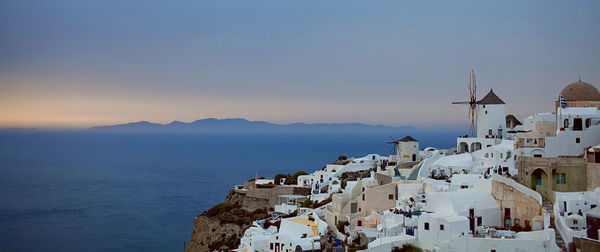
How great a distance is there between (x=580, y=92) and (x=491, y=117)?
240 inches

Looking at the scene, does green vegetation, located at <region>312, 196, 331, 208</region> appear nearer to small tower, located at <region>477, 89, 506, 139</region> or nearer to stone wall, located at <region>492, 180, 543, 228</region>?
small tower, located at <region>477, 89, 506, 139</region>

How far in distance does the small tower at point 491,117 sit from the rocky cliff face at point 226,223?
15.9 metres

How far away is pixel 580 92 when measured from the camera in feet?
98.4

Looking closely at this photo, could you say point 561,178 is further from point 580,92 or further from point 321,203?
point 321,203

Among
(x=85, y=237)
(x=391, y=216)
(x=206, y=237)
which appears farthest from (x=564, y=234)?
(x=85, y=237)

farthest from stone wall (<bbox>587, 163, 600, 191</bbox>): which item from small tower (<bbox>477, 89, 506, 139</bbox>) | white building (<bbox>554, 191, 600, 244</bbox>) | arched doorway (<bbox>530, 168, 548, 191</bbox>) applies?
small tower (<bbox>477, 89, 506, 139</bbox>)

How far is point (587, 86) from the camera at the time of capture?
3017cm

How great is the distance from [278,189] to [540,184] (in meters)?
20.5

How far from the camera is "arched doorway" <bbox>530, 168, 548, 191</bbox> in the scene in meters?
21.2

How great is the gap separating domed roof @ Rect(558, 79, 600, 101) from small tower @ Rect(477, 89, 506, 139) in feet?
16.1

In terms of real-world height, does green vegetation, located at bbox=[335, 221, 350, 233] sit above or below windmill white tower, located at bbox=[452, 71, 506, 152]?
below

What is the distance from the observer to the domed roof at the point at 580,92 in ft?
97.6

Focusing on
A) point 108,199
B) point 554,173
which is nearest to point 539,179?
point 554,173

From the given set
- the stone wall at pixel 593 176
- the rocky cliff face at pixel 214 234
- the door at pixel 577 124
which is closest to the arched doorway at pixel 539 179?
the stone wall at pixel 593 176
